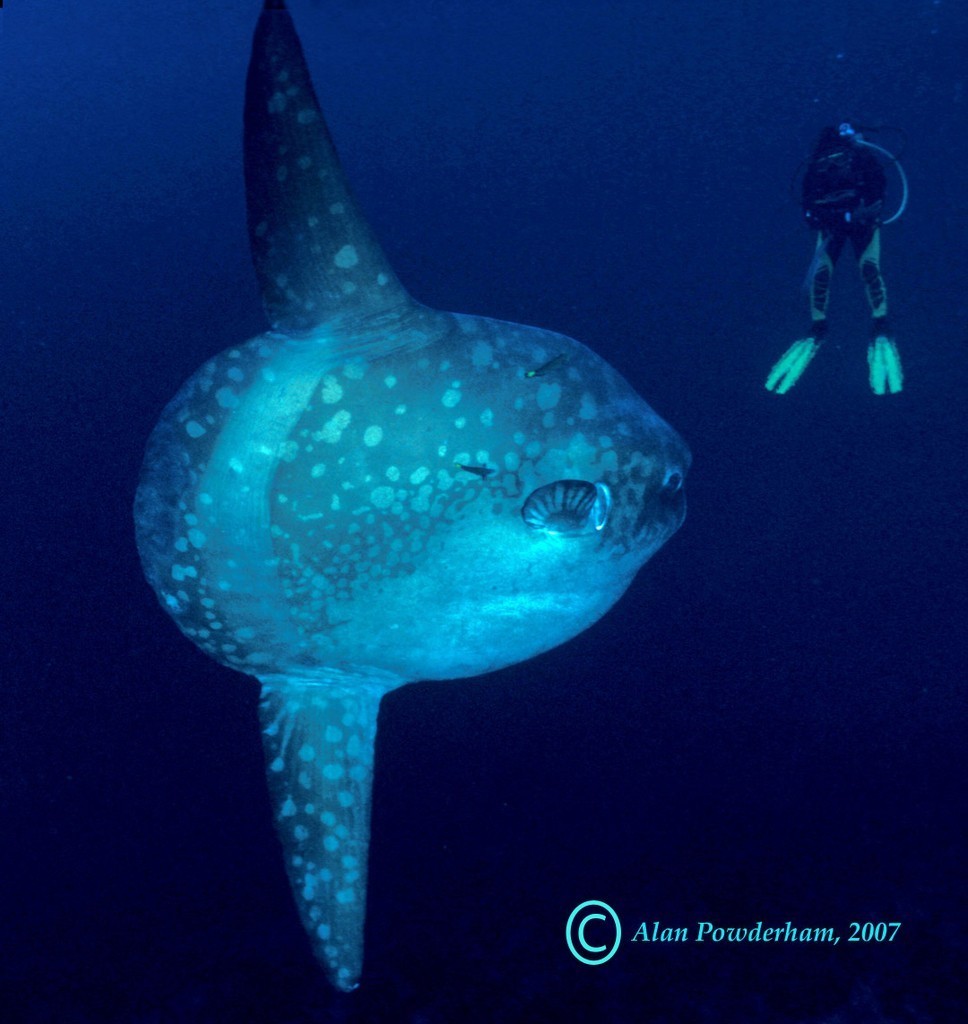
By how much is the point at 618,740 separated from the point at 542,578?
394cm

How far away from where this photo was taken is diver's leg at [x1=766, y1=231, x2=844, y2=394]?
5.34m

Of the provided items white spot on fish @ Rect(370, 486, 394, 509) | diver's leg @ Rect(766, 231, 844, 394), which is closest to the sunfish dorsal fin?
white spot on fish @ Rect(370, 486, 394, 509)

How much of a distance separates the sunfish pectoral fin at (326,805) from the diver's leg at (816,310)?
469 centimetres

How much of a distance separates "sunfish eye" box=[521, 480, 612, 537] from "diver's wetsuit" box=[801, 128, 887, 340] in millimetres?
3959

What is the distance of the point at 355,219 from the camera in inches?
88.5

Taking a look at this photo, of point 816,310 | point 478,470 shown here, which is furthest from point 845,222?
point 478,470

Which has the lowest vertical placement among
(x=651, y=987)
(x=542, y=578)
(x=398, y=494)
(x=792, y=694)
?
(x=651, y=987)

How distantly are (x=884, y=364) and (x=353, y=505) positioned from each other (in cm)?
526

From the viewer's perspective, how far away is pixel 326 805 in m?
2.62

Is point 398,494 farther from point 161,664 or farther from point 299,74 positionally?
point 161,664

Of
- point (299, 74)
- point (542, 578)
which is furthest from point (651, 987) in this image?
point (299, 74)
